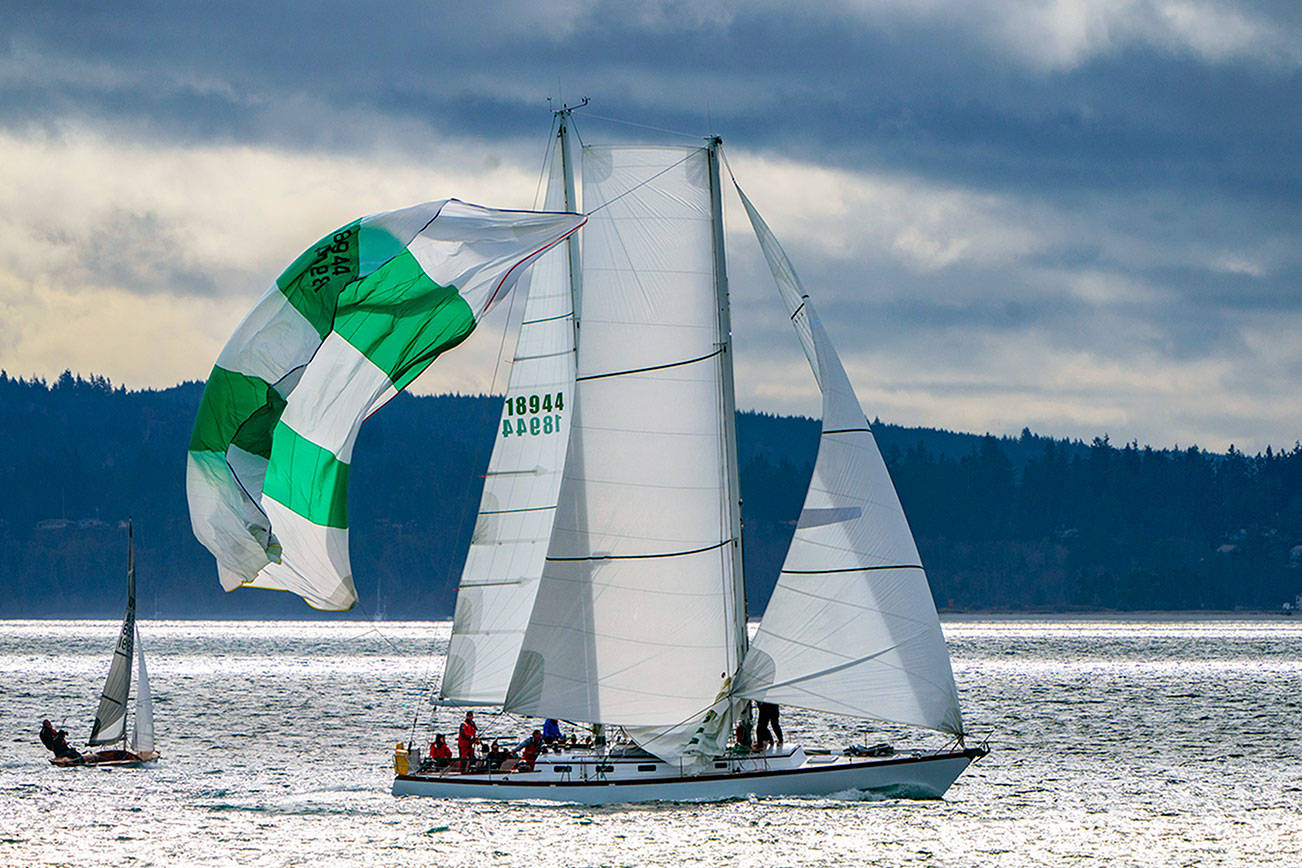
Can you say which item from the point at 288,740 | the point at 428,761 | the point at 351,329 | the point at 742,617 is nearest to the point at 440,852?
the point at 428,761

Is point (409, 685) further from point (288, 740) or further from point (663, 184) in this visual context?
point (663, 184)

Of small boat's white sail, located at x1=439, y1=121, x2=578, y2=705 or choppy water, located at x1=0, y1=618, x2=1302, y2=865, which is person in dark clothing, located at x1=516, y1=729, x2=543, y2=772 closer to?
choppy water, located at x1=0, y1=618, x2=1302, y2=865

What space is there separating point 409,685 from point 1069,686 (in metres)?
36.7

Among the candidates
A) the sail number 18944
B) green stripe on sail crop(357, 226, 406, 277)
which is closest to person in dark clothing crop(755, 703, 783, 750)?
the sail number 18944

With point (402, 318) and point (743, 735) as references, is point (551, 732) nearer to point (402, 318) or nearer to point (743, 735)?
point (743, 735)

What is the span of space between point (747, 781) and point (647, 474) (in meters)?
5.58

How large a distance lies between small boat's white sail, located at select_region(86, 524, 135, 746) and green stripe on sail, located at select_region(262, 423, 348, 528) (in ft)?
78.7

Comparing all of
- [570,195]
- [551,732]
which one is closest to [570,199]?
[570,195]

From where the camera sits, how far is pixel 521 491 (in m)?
35.9

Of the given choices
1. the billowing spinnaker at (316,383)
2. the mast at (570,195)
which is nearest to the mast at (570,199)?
the mast at (570,195)

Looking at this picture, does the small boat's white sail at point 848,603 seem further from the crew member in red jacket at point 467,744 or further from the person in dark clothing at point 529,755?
the crew member in red jacket at point 467,744

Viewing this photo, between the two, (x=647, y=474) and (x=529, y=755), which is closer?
(x=647, y=474)

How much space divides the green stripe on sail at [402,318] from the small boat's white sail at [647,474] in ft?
26.1

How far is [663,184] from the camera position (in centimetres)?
3109
